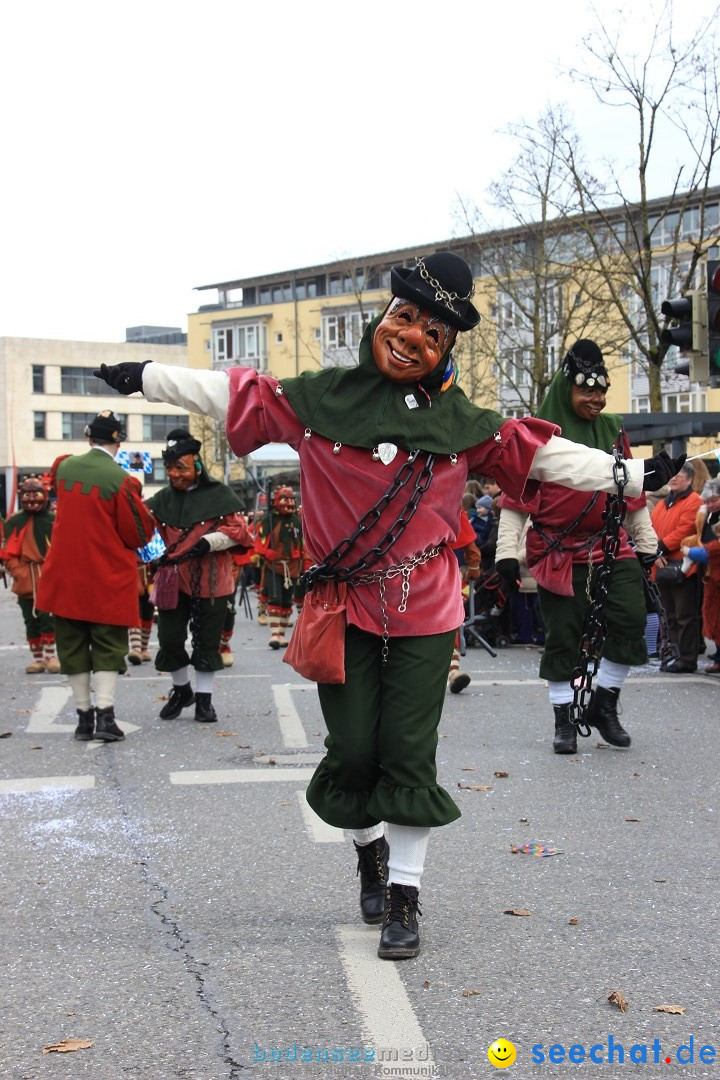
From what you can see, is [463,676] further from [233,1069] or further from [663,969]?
[233,1069]

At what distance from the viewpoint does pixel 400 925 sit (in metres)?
4.25

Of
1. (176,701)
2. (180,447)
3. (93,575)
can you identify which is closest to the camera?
(93,575)

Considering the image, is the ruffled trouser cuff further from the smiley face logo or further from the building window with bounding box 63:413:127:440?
the building window with bounding box 63:413:127:440

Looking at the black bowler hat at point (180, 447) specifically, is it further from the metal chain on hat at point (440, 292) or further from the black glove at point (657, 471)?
the metal chain on hat at point (440, 292)

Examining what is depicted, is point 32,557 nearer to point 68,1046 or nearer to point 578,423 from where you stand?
point 578,423

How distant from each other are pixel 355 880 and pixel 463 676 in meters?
5.77

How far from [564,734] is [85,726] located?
3.13m

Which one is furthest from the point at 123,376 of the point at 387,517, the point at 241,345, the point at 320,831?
Result: the point at 241,345

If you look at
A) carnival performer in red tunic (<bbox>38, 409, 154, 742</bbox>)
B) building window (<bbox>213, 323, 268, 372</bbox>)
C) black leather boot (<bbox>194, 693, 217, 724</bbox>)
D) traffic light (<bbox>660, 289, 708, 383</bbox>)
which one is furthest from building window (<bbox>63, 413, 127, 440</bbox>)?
carnival performer in red tunic (<bbox>38, 409, 154, 742</bbox>)

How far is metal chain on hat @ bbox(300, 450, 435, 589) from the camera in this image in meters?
4.37

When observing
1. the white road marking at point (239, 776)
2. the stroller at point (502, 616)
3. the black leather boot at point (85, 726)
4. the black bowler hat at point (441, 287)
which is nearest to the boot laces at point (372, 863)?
the black bowler hat at point (441, 287)

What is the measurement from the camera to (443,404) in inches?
178

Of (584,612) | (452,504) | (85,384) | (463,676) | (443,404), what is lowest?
(463,676)

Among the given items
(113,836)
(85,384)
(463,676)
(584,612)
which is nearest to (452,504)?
(113,836)
